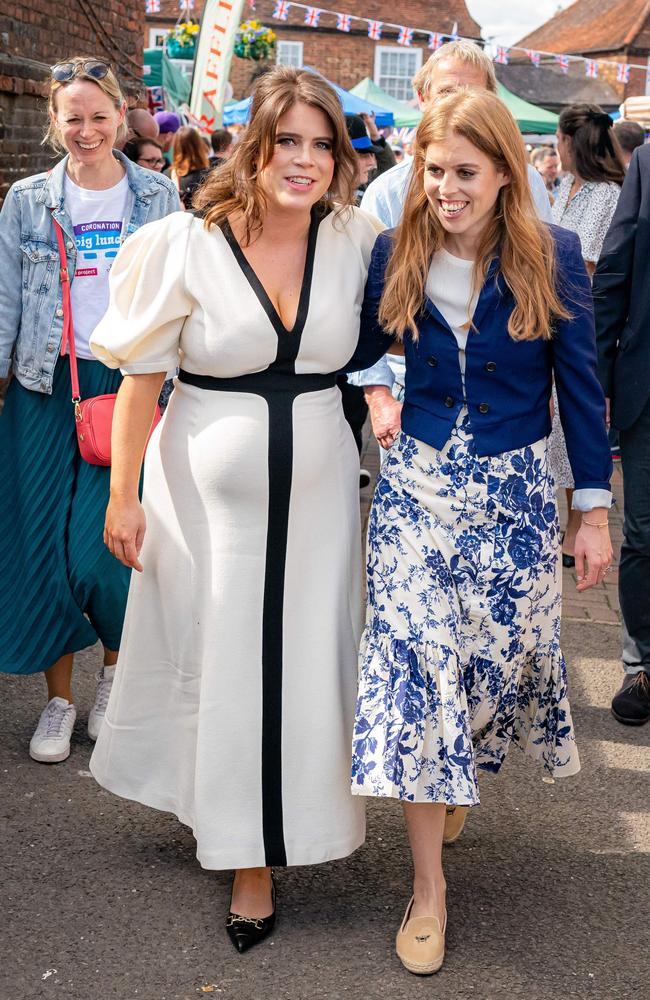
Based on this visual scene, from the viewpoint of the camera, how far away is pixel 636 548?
4.36 metres

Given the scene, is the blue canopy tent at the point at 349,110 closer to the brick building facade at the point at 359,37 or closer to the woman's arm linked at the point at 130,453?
the woman's arm linked at the point at 130,453

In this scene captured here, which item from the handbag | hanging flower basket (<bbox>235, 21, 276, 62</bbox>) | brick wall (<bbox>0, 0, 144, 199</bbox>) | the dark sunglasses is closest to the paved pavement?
the handbag

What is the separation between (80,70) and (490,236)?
163 cm

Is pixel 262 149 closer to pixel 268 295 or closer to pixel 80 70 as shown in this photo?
pixel 268 295

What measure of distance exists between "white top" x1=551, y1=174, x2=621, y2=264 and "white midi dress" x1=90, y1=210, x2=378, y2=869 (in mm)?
3892

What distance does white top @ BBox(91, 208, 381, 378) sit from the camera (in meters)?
2.76

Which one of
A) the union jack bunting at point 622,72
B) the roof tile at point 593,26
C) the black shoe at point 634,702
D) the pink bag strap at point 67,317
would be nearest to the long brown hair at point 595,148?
the black shoe at point 634,702

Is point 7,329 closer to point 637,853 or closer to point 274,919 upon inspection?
point 274,919

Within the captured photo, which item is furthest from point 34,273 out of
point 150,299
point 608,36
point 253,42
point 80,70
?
point 608,36

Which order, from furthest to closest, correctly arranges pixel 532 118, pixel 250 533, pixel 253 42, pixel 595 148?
pixel 532 118 < pixel 253 42 < pixel 595 148 < pixel 250 533

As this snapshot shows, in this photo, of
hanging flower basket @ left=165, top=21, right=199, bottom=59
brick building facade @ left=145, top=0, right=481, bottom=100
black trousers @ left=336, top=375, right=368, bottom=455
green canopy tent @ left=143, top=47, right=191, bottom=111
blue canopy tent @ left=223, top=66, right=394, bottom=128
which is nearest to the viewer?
black trousers @ left=336, top=375, right=368, bottom=455

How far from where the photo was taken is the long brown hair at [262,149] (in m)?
2.73

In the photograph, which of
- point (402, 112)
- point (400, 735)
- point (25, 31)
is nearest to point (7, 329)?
point (400, 735)

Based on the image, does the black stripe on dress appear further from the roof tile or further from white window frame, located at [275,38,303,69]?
the roof tile
